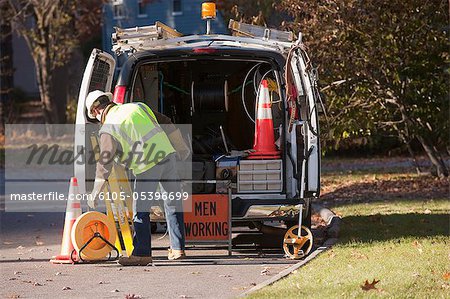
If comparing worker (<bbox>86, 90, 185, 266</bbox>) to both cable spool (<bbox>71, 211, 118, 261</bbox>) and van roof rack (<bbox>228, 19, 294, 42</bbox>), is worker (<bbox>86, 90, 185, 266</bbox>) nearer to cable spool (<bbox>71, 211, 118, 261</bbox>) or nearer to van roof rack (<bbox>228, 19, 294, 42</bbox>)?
cable spool (<bbox>71, 211, 118, 261</bbox>)

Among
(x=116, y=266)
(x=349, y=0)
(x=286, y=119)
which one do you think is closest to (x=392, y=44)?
(x=349, y=0)

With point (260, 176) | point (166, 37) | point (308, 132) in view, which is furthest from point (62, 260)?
point (308, 132)

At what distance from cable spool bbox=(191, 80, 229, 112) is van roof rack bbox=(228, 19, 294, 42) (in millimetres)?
1494

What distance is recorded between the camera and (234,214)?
36.1ft

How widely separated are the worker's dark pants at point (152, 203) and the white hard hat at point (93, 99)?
2.68 ft

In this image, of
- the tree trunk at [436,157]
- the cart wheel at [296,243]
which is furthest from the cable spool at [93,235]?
the tree trunk at [436,157]

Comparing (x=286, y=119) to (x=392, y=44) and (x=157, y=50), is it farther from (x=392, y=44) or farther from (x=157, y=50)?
(x=392, y=44)

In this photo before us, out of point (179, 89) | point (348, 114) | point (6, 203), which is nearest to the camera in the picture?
point (179, 89)

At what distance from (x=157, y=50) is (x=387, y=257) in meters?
3.32

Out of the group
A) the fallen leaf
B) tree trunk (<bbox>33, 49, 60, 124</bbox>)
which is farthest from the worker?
tree trunk (<bbox>33, 49, 60, 124</bbox>)

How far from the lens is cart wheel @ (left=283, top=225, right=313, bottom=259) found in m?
10.9

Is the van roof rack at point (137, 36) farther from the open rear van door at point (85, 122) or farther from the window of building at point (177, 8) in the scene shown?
the window of building at point (177, 8)

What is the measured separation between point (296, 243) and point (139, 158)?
1.87m

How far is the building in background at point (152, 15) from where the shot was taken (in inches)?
1650
